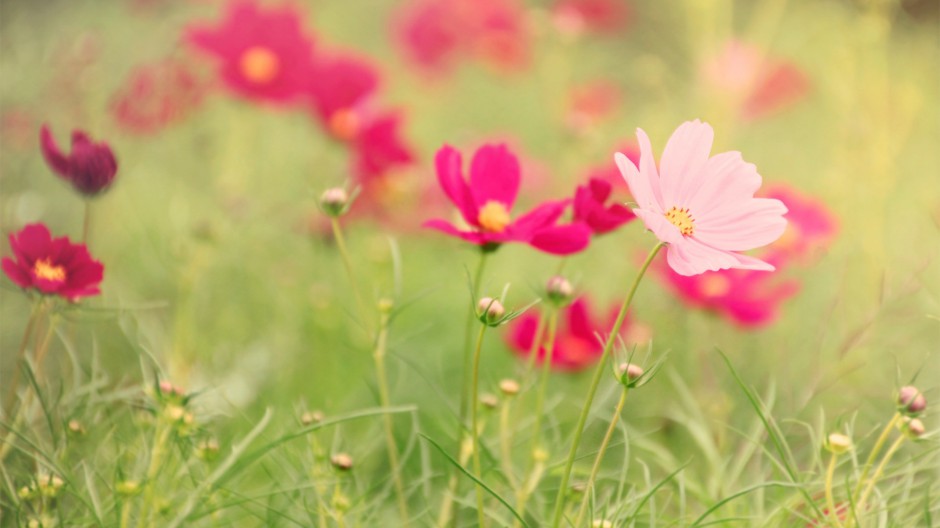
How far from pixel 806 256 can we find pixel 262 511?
64 cm

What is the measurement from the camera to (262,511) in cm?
65

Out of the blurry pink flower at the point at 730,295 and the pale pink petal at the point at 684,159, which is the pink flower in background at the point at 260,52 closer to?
the blurry pink flower at the point at 730,295

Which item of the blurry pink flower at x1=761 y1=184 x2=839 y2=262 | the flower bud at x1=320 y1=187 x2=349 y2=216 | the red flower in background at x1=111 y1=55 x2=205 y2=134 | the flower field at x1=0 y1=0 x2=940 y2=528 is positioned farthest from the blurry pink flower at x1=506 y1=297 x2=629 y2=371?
the red flower in background at x1=111 y1=55 x2=205 y2=134

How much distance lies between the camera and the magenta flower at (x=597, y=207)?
505 millimetres

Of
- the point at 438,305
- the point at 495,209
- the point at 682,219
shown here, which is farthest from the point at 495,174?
the point at 438,305

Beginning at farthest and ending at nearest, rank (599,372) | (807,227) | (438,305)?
1. (438,305)
2. (807,227)
3. (599,372)

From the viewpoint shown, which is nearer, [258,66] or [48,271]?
[48,271]

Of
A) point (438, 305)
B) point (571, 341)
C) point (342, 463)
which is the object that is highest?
point (342, 463)

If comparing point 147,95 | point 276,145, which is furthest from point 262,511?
point 276,145

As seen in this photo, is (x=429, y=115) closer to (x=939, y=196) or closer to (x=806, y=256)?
(x=939, y=196)

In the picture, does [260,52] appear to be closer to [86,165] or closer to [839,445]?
[86,165]

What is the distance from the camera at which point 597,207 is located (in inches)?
20.0

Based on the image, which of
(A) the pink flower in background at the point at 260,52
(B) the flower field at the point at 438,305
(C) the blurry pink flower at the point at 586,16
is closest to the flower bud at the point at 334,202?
(B) the flower field at the point at 438,305

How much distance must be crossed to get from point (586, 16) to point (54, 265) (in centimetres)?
118
